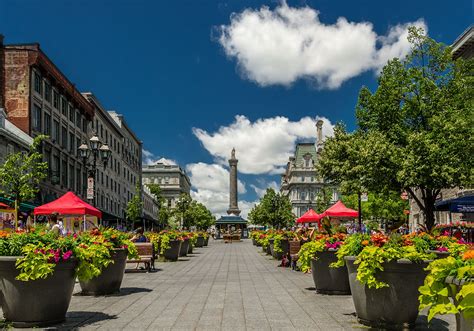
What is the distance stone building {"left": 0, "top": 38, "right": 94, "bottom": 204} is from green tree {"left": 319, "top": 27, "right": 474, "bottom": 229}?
22.5 metres

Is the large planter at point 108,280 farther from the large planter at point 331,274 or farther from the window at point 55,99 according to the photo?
the window at point 55,99

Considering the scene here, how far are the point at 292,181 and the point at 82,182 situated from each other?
92245 millimetres

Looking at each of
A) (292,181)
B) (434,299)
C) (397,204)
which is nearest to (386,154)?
(434,299)

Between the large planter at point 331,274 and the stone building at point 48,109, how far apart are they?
105ft

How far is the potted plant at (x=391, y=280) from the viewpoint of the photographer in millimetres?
7320

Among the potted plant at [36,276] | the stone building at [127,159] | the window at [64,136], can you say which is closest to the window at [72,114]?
the window at [64,136]

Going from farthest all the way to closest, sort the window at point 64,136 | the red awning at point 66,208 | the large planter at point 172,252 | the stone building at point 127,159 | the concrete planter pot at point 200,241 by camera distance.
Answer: the stone building at point 127,159, the window at point 64,136, the concrete planter pot at point 200,241, the large planter at point 172,252, the red awning at point 66,208

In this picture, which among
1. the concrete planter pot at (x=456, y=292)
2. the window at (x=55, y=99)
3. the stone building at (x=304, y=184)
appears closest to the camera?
the concrete planter pot at (x=456, y=292)

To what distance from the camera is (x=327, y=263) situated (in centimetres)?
1139

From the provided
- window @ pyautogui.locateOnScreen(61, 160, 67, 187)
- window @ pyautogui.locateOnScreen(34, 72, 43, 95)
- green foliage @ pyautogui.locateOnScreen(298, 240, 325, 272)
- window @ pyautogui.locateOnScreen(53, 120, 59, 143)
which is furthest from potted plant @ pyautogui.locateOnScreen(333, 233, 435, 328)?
window @ pyautogui.locateOnScreen(61, 160, 67, 187)

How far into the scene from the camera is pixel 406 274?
732 cm

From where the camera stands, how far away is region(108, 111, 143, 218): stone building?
77.3 m

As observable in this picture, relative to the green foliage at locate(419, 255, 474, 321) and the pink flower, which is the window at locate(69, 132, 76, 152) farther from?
the green foliage at locate(419, 255, 474, 321)

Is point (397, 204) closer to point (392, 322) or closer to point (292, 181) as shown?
point (292, 181)
